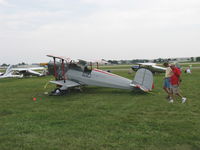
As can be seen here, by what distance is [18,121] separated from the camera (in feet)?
15.8

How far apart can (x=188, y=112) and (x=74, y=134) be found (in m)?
3.46

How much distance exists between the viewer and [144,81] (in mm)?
8469

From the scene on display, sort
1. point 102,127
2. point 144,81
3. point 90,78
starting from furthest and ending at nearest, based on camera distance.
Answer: point 90,78 → point 144,81 → point 102,127

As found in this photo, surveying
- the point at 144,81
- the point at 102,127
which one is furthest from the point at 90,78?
the point at 102,127

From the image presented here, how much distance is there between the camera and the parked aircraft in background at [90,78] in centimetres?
848

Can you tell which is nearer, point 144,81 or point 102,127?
point 102,127

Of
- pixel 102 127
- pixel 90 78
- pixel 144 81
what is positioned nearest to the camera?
pixel 102 127

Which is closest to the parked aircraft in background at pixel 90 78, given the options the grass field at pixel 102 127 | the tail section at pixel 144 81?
the tail section at pixel 144 81

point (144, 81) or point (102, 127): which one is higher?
point (144, 81)

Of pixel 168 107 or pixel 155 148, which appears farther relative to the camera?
pixel 168 107

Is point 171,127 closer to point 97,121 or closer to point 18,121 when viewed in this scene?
point 97,121

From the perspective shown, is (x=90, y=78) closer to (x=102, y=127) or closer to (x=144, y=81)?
(x=144, y=81)

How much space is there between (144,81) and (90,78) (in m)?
2.79

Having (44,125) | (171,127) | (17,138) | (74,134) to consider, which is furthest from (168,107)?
(17,138)
